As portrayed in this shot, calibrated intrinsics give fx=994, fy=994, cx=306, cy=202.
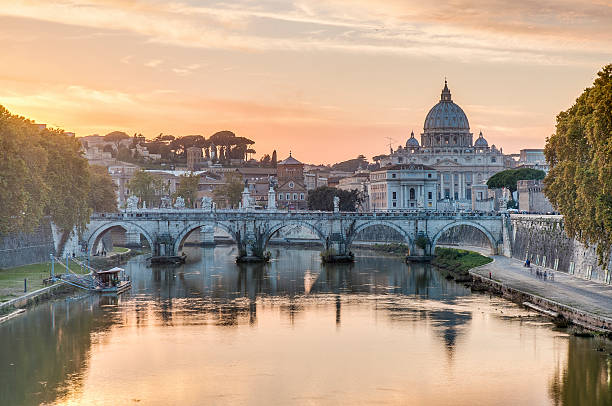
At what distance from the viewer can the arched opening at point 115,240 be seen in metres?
75.1

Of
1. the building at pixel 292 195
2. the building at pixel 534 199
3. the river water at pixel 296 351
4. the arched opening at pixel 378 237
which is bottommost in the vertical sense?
the river water at pixel 296 351

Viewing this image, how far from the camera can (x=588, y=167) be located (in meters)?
44.9

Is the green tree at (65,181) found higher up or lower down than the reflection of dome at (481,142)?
lower down

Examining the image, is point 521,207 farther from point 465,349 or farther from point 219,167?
point 219,167

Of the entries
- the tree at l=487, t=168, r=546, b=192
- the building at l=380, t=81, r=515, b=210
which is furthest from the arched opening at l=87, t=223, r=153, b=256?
the building at l=380, t=81, r=515, b=210

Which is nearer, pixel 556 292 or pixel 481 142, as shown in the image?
pixel 556 292

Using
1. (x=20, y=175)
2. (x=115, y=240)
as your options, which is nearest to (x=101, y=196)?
(x=115, y=240)

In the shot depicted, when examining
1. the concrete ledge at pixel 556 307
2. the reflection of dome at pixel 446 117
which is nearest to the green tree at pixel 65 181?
the concrete ledge at pixel 556 307

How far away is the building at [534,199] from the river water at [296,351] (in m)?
33.1

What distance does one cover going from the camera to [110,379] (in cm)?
3228

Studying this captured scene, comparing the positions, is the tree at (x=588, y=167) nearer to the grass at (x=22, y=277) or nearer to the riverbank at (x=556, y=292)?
the riverbank at (x=556, y=292)

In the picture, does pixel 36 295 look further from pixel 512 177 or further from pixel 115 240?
pixel 512 177

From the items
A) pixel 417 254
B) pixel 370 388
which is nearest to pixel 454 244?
pixel 417 254

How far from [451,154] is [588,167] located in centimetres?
13593
